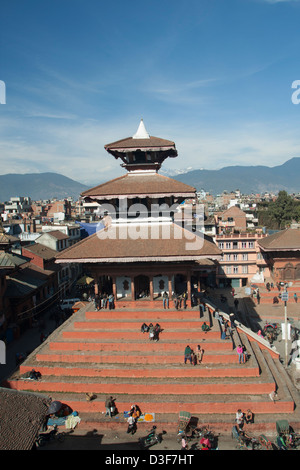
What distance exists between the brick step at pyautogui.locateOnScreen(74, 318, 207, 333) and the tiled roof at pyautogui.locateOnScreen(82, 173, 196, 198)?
6029 millimetres

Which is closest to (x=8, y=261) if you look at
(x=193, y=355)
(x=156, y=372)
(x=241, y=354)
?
(x=156, y=372)

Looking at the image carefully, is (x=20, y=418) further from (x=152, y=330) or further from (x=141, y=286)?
(x=141, y=286)

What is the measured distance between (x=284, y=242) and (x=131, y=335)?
938 inches

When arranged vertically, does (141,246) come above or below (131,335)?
above

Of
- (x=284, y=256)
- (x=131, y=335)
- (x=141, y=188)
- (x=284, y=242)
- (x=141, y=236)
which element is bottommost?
(x=131, y=335)

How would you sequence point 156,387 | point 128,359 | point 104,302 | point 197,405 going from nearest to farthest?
point 197,405 → point 156,387 → point 128,359 → point 104,302

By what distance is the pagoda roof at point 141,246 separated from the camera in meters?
13.6

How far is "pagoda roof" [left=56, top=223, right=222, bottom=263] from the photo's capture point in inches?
536

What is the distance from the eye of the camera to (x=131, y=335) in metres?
14.1

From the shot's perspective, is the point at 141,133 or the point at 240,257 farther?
the point at 240,257

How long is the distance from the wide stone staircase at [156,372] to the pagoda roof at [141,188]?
18.5 ft

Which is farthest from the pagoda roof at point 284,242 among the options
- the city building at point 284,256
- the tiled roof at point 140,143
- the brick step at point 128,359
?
the brick step at point 128,359

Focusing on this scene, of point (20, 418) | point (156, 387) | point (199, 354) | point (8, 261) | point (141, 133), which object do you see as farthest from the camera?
point (8, 261)
